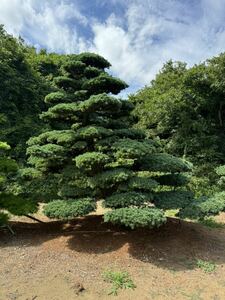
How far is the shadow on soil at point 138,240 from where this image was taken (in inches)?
231

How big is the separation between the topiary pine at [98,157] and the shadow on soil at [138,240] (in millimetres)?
698

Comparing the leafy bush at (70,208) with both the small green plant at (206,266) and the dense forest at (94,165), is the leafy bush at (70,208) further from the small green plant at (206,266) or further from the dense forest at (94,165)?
the small green plant at (206,266)

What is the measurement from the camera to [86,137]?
21.2 feet

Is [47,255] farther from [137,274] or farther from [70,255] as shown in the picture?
[137,274]

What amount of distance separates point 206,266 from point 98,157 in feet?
8.93

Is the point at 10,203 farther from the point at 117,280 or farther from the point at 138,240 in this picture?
the point at 117,280

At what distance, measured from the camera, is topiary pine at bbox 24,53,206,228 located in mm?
5887

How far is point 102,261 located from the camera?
5562mm

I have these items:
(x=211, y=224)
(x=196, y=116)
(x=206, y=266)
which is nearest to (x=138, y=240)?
(x=206, y=266)

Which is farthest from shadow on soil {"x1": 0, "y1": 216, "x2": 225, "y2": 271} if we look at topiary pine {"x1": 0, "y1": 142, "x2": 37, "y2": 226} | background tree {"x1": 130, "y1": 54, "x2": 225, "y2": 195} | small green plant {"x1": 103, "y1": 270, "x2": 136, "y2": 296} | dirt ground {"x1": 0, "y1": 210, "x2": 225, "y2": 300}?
background tree {"x1": 130, "y1": 54, "x2": 225, "y2": 195}

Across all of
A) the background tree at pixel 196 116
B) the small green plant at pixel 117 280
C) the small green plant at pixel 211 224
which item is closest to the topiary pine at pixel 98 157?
the small green plant at pixel 117 280

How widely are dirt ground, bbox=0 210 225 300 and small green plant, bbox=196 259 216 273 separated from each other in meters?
0.09

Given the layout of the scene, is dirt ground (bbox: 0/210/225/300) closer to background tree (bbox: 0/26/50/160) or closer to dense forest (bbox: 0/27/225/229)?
dense forest (bbox: 0/27/225/229)

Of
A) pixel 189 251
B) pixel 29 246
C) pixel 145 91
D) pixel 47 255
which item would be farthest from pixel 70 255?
pixel 145 91
